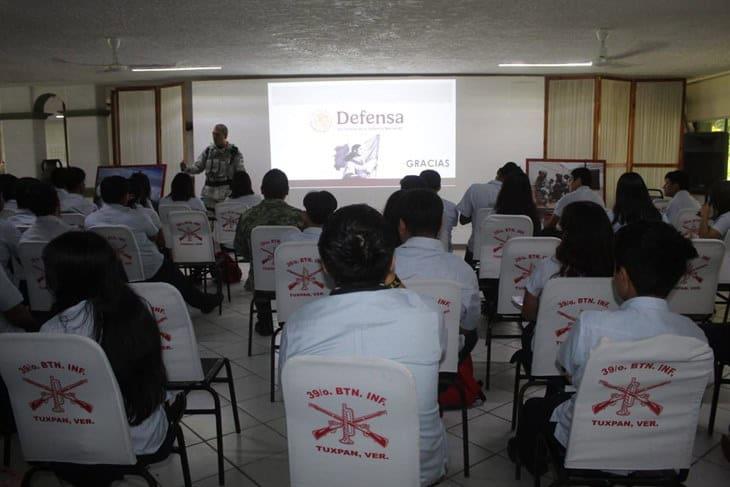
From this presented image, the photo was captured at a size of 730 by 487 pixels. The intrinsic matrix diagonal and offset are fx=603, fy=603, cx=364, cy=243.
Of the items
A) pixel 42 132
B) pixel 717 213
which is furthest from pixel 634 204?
pixel 42 132

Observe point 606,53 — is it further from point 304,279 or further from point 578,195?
point 304,279

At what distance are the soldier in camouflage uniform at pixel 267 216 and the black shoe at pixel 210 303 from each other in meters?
0.64

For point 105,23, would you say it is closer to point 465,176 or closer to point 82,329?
point 82,329

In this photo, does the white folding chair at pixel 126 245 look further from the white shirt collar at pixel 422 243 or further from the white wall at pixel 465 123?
the white wall at pixel 465 123

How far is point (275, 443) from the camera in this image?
2.91 metres

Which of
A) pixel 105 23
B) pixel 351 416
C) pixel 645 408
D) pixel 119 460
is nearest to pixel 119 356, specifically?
pixel 119 460

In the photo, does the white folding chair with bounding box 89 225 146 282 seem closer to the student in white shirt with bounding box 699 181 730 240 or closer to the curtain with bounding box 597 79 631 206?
the student in white shirt with bounding box 699 181 730 240

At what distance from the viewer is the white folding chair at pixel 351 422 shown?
140 centimetres

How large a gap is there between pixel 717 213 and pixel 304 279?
328 cm

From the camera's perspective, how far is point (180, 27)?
5672 millimetres

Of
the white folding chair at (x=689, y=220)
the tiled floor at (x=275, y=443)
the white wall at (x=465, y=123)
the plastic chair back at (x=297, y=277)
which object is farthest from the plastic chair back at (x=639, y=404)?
the white wall at (x=465, y=123)

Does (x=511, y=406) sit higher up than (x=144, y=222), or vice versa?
(x=144, y=222)

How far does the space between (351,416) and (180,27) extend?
516 cm

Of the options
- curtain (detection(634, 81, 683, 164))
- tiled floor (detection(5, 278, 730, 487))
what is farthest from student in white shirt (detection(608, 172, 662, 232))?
curtain (detection(634, 81, 683, 164))
